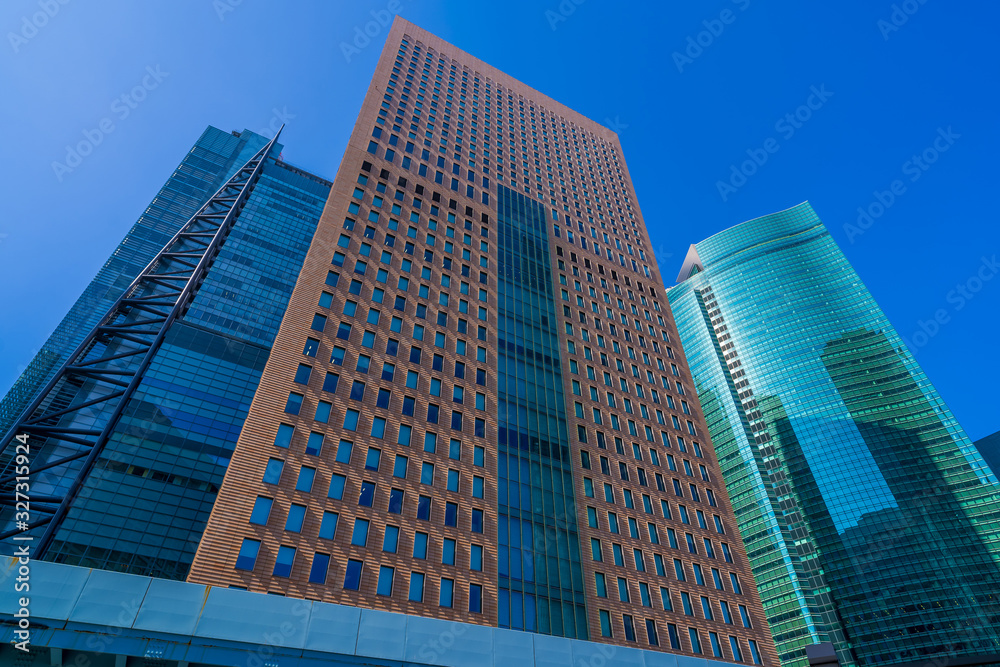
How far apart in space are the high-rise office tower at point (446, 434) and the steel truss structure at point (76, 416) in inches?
56.9

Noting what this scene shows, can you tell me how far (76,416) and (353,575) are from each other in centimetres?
5378

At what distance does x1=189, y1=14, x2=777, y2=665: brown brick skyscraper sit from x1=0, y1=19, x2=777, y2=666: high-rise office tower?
17 centimetres

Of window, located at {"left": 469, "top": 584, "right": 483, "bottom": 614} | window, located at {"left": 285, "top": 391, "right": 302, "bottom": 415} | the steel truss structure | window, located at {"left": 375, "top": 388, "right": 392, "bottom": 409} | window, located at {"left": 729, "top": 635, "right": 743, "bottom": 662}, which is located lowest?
window, located at {"left": 729, "top": 635, "right": 743, "bottom": 662}

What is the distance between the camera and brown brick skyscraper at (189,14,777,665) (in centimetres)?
3453

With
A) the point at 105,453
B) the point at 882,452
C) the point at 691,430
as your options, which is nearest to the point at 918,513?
the point at 882,452

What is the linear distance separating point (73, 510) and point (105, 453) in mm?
6439

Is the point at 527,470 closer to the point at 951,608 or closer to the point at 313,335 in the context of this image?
the point at 313,335

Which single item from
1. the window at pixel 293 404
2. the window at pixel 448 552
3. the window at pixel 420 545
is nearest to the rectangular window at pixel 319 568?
the window at pixel 420 545

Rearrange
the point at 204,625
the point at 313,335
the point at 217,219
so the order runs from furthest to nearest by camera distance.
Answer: the point at 217,219 < the point at 313,335 < the point at 204,625

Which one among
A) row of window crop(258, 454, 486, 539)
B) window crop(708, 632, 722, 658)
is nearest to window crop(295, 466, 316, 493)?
row of window crop(258, 454, 486, 539)

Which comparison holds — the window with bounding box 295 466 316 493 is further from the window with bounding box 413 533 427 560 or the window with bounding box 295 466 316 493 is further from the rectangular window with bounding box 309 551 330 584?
the window with bounding box 413 533 427 560

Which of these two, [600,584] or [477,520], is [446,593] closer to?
[477,520]

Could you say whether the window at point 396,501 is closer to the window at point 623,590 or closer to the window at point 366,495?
the window at point 366,495

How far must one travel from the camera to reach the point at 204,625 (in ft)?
87.6
